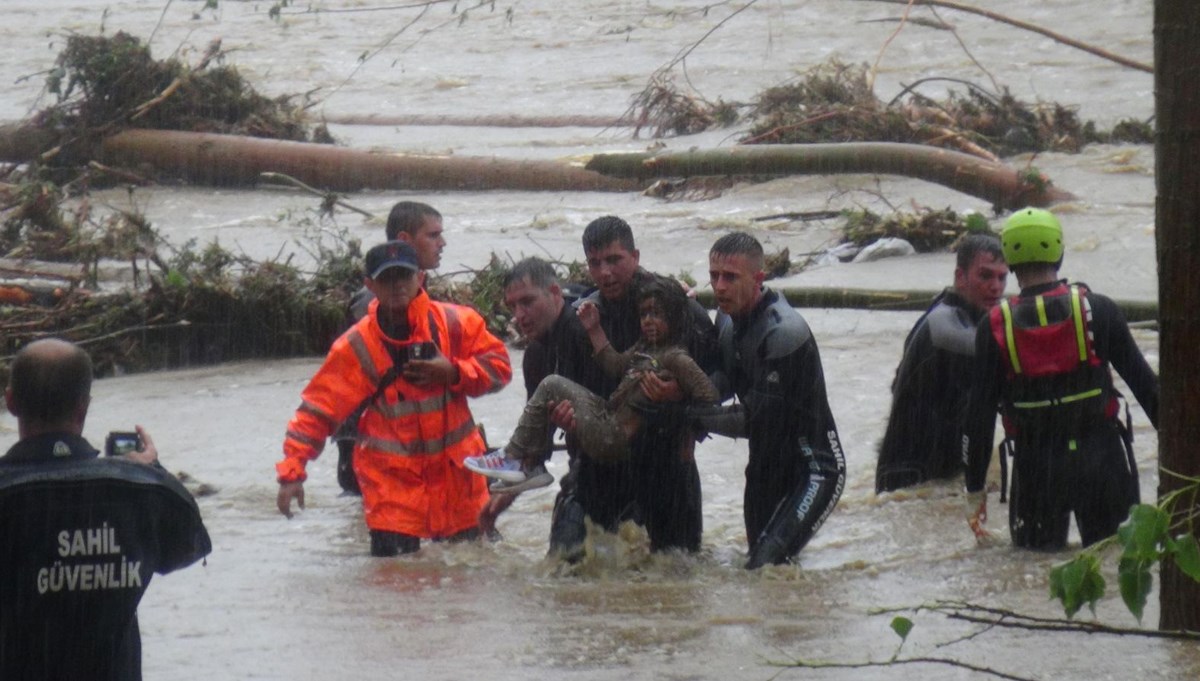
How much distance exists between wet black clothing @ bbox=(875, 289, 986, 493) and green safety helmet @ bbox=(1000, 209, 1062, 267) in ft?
3.28

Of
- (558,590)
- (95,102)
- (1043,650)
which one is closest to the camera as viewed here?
(1043,650)

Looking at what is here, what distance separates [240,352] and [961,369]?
6.43 meters

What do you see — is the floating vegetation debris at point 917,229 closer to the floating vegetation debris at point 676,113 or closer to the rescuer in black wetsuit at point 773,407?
the floating vegetation debris at point 676,113

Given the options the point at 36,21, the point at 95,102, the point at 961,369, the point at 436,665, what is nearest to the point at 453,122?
the point at 95,102

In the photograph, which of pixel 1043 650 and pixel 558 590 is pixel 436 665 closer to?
pixel 558 590

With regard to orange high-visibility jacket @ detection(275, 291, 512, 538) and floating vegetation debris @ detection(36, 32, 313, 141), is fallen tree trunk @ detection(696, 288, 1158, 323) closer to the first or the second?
orange high-visibility jacket @ detection(275, 291, 512, 538)

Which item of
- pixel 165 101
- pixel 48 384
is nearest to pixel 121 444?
pixel 48 384

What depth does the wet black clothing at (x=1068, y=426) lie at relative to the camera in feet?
20.1

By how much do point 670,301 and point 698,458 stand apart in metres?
3.31

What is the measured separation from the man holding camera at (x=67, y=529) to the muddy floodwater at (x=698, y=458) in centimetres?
148

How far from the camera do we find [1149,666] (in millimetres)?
4750

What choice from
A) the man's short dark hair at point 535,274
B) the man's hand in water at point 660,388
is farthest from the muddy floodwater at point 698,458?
the man's short dark hair at point 535,274

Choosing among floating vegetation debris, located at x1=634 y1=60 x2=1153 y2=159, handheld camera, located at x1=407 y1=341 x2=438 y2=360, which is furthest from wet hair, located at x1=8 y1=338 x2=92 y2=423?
floating vegetation debris, located at x1=634 y1=60 x2=1153 y2=159

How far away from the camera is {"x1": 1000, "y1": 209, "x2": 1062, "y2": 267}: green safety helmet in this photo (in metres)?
6.19
